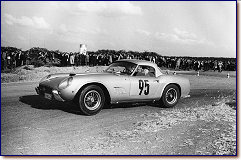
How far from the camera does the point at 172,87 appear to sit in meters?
7.68

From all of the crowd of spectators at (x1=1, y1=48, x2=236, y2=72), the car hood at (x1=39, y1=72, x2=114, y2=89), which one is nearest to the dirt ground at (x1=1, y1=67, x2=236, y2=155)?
the car hood at (x1=39, y1=72, x2=114, y2=89)

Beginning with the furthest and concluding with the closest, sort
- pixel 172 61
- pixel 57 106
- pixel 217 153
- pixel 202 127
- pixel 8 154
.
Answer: pixel 172 61, pixel 57 106, pixel 202 127, pixel 217 153, pixel 8 154

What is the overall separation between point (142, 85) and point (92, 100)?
1.36 m

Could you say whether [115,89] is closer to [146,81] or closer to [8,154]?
[146,81]

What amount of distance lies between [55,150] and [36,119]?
1823mm

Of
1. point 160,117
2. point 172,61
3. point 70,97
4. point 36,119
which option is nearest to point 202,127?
point 160,117

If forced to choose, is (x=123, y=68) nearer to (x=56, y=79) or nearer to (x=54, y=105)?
(x=56, y=79)

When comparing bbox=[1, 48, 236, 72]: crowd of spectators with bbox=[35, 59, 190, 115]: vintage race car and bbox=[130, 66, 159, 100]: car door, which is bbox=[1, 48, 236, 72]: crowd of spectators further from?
bbox=[130, 66, 159, 100]: car door

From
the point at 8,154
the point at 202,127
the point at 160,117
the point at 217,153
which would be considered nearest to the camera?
the point at 8,154

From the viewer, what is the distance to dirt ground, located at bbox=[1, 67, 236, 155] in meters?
4.27

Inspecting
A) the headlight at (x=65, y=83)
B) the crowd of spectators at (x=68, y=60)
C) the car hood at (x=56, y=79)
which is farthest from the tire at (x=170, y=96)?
the crowd of spectators at (x=68, y=60)

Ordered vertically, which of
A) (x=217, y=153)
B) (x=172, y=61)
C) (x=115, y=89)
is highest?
(x=172, y=61)

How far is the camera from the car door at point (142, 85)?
22.5 feet

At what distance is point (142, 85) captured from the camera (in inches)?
274
